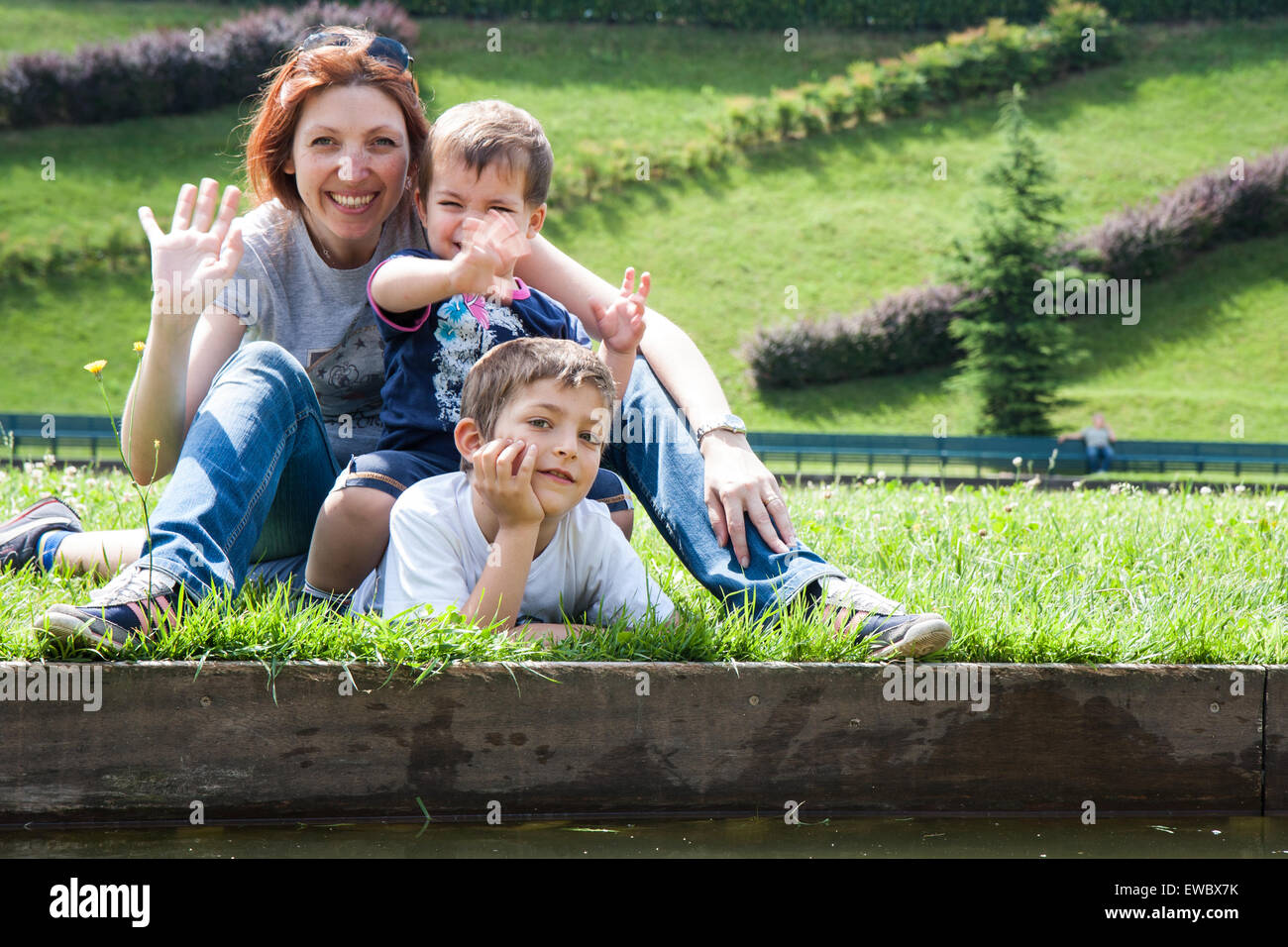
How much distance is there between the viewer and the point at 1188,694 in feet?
9.01

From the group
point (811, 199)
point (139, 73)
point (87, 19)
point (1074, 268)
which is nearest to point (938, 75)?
point (811, 199)

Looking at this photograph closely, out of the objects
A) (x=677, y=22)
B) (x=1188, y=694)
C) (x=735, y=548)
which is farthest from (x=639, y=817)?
(x=677, y=22)

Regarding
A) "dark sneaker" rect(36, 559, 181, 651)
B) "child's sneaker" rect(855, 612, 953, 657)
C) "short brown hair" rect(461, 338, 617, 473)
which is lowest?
"child's sneaker" rect(855, 612, 953, 657)

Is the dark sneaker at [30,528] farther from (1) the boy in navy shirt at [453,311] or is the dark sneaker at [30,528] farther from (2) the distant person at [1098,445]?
(2) the distant person at [1098,445]

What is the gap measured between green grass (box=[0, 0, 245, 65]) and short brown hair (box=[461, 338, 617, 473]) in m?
31.4

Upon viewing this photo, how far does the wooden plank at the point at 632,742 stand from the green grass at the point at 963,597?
7 cm

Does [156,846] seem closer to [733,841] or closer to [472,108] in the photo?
[733,841]

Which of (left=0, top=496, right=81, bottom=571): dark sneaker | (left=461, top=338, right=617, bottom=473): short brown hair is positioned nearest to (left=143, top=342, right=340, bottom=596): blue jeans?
(left=461, top=338, right=617, bottom=473): short brown hair

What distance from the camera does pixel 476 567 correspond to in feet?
8.94

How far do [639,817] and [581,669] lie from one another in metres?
0.36

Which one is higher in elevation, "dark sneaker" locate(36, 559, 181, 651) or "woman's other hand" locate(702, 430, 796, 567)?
"woman's other hand" locate(702, 430, 796, 567)

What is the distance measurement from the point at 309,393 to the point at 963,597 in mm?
1725

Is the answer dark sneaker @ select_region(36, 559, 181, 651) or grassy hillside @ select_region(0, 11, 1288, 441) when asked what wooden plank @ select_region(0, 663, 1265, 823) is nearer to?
dark sneaker @ select_region(36, 559, 181, 651)

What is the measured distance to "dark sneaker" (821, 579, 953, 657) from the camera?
260cm
